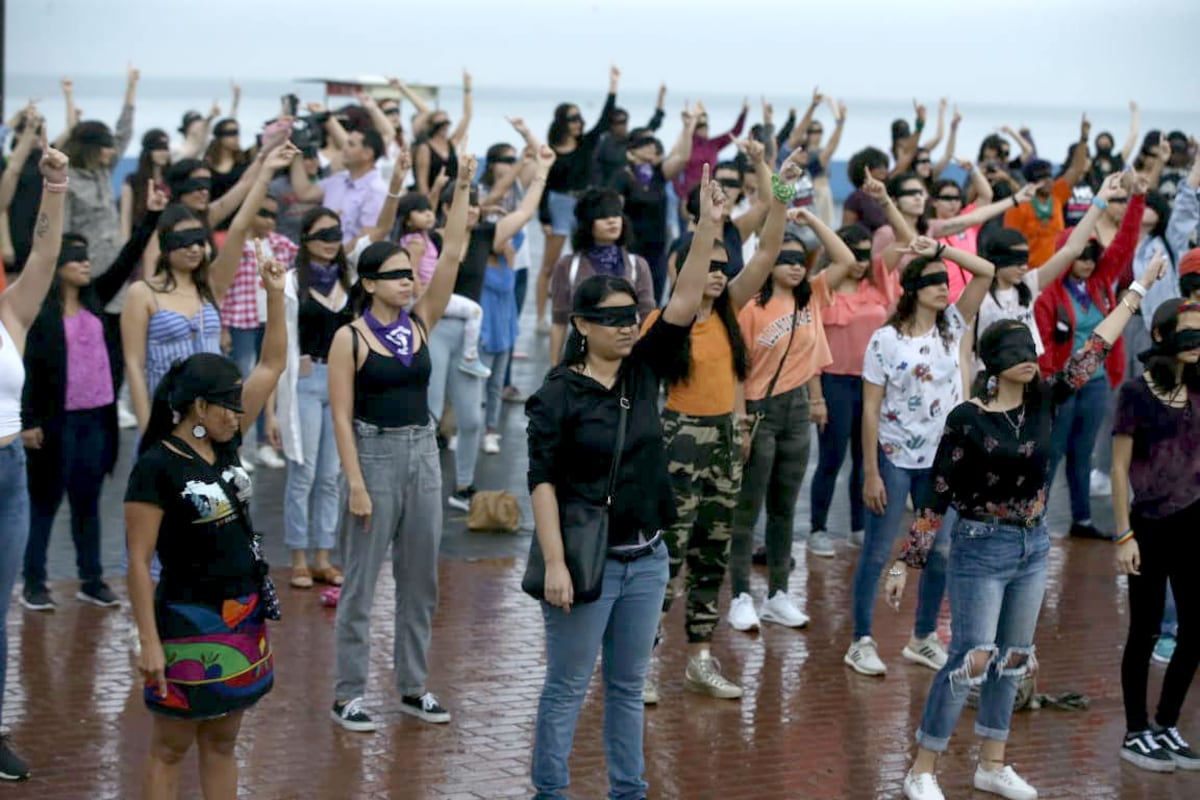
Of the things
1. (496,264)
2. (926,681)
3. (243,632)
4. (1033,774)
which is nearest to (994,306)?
(926,681)

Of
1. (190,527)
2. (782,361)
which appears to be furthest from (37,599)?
(782,361)

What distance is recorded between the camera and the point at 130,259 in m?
8.31

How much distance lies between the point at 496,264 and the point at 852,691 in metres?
5.10

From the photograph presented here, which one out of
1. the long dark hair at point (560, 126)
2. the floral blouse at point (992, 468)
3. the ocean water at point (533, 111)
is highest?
the ocean water at point (533, 111)

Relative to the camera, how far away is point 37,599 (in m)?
8.75

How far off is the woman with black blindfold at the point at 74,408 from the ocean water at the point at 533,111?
27167 millimetres

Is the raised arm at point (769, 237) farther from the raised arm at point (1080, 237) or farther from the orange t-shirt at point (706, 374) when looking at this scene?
the raised arm at point (1080, 237)

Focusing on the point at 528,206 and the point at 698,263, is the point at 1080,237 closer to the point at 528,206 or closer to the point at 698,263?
the point at 528,206

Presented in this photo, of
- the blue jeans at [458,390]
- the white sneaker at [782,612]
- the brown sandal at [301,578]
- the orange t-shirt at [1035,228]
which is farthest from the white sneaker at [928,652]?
the orange t-shirt at [1035,228]

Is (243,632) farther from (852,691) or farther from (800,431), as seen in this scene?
(800,431)

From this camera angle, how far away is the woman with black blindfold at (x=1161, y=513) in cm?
728

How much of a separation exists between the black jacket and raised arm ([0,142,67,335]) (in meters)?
1.58

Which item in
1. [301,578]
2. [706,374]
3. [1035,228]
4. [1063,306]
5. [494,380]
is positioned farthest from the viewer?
[1035,228]

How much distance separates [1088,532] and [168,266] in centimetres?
636
